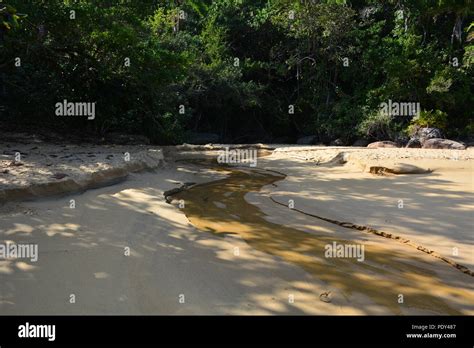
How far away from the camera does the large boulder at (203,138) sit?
912 inches

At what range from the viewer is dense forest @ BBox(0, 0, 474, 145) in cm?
1371

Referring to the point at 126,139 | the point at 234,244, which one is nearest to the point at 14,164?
the point at 234,244

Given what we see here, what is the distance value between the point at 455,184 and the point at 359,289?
6172 millimetres

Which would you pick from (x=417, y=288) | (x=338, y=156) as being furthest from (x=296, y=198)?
(x=338, y=156)

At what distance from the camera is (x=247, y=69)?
24.4 m

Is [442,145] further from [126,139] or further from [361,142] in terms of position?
[126,139]

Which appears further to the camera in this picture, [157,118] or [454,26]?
[454,26]

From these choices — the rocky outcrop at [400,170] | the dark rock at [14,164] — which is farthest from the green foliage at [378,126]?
the dark rock at [14,164]

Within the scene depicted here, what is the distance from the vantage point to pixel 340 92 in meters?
24.0

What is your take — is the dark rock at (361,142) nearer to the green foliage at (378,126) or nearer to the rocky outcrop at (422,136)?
the green foliage at (378,126)

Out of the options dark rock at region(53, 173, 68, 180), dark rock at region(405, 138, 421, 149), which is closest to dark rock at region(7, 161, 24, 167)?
dark rock at region(53, 173, 68, 180)

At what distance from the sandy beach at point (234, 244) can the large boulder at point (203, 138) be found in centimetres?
1342
